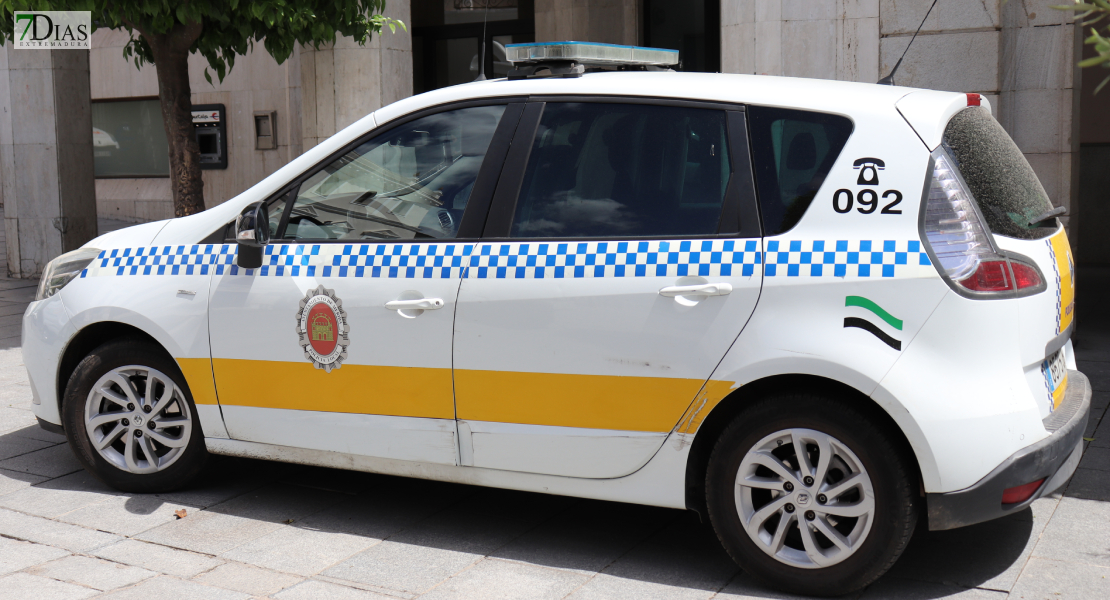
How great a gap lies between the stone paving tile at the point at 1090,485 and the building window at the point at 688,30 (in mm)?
7871

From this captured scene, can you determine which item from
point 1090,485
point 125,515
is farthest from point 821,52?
point 125,515

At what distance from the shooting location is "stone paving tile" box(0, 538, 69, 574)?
12.5 ft

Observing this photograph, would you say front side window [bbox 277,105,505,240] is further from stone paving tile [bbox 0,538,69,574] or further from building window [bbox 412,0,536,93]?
building window [bbox 412,0,536,93]

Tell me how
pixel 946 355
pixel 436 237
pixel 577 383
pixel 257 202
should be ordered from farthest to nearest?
1. pixel 257 202
2. pixel 436 237
3. pixel 577 383
4. pixel 946 355

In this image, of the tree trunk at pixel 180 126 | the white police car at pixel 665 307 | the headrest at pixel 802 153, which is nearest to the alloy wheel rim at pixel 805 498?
the white police car at pixel 665 307

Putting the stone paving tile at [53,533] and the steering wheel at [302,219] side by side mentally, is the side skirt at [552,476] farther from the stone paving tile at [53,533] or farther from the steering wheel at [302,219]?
the steering wheel at [302,219]

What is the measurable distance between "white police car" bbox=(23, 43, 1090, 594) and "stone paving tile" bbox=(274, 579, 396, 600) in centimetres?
55

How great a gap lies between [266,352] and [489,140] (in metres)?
1.21

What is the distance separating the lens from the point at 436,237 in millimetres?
3865

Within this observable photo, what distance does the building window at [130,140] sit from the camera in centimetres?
1908

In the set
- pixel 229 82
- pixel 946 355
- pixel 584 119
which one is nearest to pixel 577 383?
pixel 584 119

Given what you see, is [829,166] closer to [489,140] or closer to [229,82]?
[489,140]

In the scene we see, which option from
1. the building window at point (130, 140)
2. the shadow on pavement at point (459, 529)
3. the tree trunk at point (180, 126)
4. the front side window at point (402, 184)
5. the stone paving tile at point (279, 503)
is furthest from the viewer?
the building window at point (130, 140)

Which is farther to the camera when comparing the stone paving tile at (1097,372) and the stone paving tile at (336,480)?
the stone paving tile at (1097,372)
